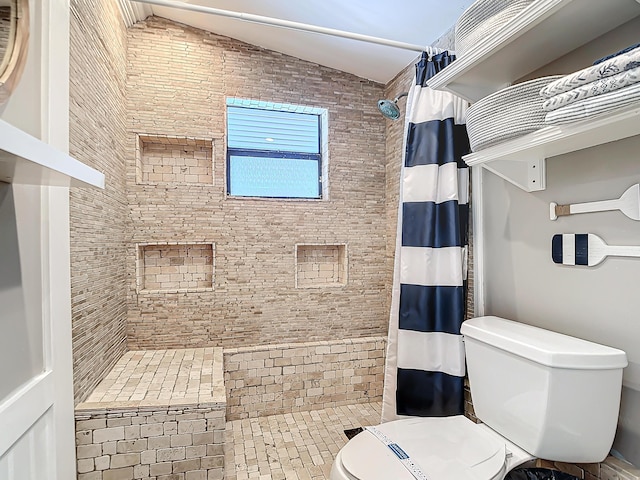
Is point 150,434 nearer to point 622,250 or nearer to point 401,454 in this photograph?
point 401,454

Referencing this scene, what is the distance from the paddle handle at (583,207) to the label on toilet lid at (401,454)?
3.33ft

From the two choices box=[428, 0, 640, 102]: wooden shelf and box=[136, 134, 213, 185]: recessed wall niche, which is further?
box=[136, 134, 213, 185]: recessed wall niche

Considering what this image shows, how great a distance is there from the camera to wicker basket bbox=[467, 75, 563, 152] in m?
1.15

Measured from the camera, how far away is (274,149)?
268 centimetres

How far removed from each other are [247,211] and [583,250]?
1.86 meters

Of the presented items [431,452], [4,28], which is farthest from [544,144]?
[4,28]

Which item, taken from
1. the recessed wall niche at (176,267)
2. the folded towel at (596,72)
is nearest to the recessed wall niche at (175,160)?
the recessed wall niche at (176,267)

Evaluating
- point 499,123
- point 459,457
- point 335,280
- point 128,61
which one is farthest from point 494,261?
point 128,61

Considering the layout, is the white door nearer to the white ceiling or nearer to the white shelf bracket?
the white ceiling

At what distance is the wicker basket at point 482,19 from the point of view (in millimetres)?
1204

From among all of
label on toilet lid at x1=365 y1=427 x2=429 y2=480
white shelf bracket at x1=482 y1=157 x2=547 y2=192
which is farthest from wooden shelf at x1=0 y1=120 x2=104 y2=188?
white shelf bracket at x1=482 y1=157 x2=547 y2=192

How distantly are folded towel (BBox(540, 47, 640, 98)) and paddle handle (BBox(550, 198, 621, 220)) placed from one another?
430 millimetres

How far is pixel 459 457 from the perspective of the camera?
3.96ft

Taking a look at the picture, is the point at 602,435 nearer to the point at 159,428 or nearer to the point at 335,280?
the point at 159,428
